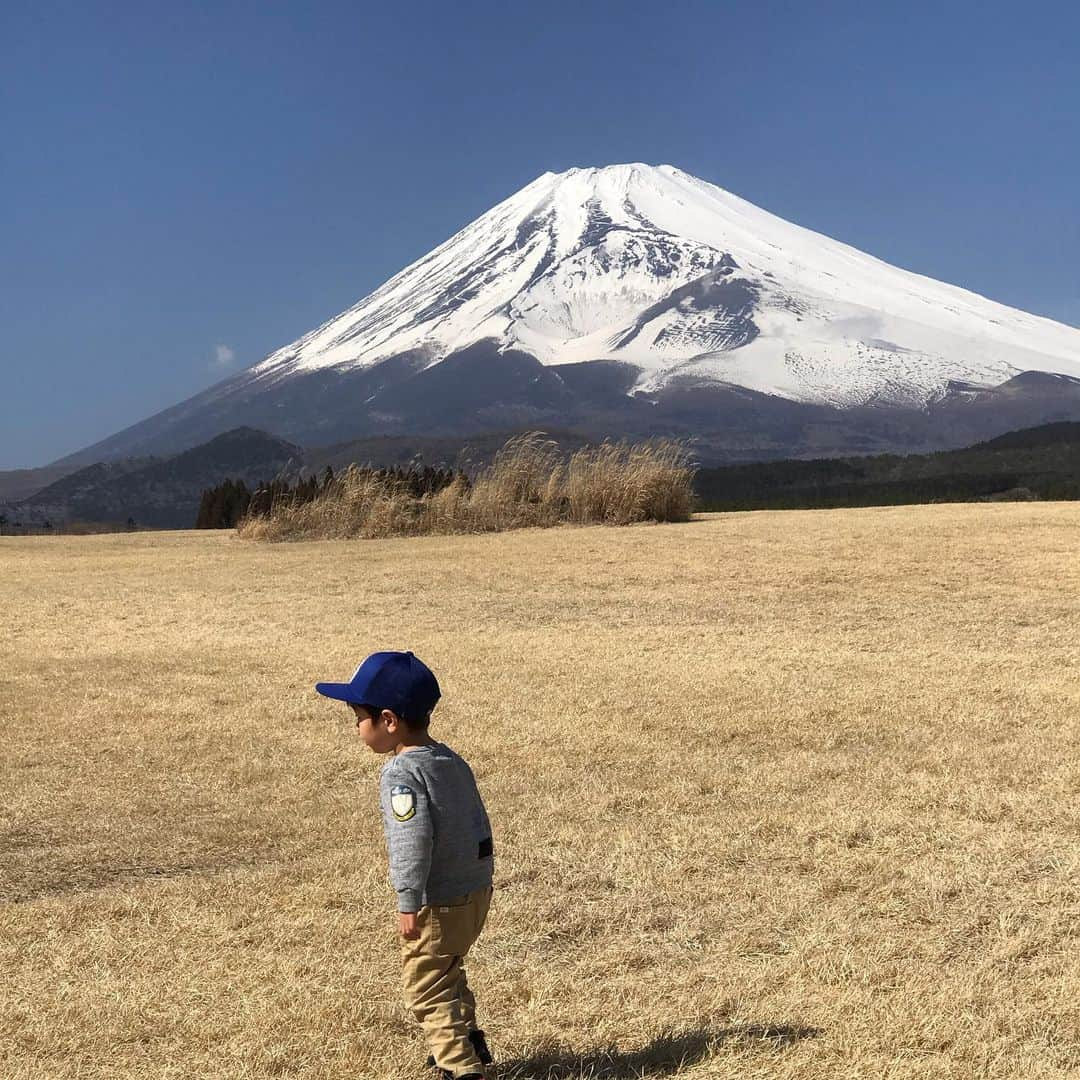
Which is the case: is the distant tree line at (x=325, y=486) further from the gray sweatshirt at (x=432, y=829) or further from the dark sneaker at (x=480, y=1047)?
the dark sneaker at (x=480, y=1047)

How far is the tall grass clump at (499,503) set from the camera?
18.5 metres

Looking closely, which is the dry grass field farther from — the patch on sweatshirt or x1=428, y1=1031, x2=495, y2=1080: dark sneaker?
the patch on sweatshirt

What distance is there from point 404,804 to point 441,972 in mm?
444

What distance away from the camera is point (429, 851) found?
9.65 ft

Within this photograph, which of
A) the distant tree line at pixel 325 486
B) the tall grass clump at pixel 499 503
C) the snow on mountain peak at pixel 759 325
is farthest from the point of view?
the snow on mountain peak at pixel 759 325

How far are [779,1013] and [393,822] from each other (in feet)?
4.33

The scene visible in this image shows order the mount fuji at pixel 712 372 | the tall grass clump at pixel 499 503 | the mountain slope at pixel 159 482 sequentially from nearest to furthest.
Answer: the tall grass clump at pixel 499 503 < the mountain slope at pixel 159 482 < the mount fuji at pixel 712 372

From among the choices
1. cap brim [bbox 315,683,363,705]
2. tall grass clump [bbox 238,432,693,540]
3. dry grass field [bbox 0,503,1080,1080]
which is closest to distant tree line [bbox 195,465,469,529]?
tall grass clump [bbox 238,432,693,540]

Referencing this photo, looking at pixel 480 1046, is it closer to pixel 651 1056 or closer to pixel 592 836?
pixel 651 1056

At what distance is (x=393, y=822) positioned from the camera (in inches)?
117

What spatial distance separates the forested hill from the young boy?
20.9 metres

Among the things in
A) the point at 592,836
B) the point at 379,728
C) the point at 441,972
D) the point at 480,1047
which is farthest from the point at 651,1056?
the point at 592,836

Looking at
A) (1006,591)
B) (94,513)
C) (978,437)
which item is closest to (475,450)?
(94,513)

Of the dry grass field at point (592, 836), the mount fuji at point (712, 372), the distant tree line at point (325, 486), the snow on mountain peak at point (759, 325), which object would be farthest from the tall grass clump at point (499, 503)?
the snow on mountain peak at point (759, 325)
